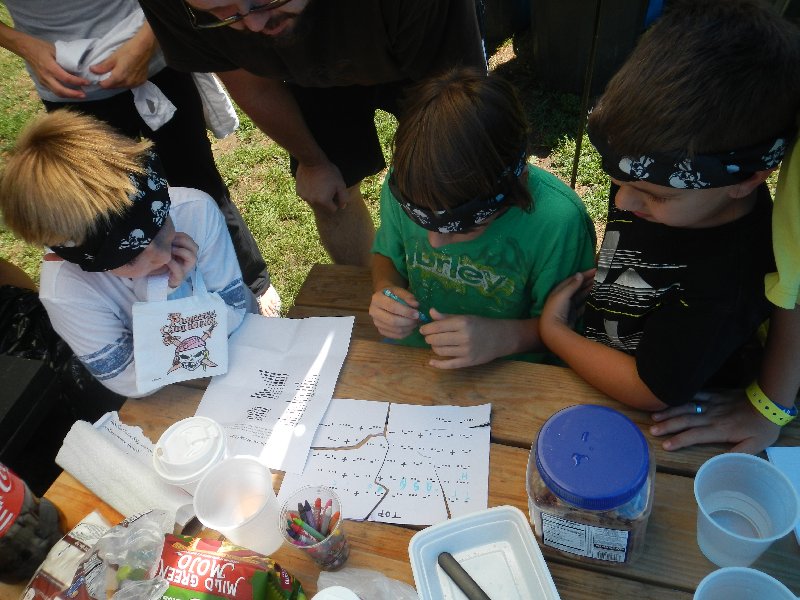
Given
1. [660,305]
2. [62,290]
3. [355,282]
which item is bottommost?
[355,282]

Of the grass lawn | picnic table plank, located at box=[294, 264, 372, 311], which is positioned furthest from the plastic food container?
the grass lawn

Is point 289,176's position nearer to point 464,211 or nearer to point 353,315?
point 353,315

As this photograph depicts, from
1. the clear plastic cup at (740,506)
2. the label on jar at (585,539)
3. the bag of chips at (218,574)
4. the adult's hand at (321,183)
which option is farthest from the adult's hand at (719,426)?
the adult's hand at (321,183)

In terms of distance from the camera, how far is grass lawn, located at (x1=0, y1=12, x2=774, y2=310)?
321 cm

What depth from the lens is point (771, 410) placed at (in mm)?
1145

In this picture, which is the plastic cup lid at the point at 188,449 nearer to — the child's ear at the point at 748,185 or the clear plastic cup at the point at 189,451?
the clear plastic cup at the point at 189,451

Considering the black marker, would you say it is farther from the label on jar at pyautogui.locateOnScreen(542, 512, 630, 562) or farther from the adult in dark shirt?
the adult in dark shirt

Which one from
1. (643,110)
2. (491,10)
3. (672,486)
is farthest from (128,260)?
(491,10)

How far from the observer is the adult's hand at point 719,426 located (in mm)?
1148

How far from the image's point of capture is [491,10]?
13.3 ft

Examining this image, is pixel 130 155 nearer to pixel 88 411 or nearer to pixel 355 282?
pixel 355 282

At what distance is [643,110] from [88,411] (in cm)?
193

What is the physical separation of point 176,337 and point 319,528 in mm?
657

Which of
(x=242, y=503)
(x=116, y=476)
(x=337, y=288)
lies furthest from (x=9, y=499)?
(x=337, y=288)
